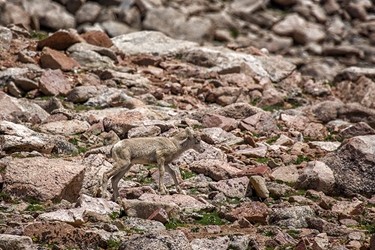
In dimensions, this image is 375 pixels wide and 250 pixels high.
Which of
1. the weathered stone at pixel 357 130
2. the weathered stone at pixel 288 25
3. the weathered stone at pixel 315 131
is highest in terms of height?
the weathered stone at pixel 357 130

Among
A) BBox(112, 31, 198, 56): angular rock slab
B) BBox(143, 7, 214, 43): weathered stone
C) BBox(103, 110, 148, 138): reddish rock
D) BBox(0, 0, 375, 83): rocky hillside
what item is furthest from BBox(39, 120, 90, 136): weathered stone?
BBox(143, 7, 214, 43): weathered stone

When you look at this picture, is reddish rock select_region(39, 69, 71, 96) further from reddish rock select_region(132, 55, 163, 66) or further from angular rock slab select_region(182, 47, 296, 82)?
angular rock slab select_region(182, 47, 296, 82)

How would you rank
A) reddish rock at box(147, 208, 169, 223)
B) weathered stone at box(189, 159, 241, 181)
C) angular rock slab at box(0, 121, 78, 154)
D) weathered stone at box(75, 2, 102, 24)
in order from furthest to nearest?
weathered stone at box(75, 2, 102, 24) < angular rock slab at box(0, 121, 78, 154) < weathered stone at box(189, 159, 241, 181) < reddish rock at box(147, 208, 169, 223)

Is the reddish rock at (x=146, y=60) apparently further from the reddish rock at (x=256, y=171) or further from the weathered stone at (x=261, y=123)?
the reddish rock at (x=256, y=171)

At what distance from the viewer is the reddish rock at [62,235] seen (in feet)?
42.0

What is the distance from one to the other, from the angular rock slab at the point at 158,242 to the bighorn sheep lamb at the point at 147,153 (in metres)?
3.87

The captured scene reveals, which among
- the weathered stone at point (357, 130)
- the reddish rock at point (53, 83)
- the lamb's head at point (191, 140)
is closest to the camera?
the lamb's head at point (191, 140)

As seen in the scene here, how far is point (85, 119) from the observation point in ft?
79.2

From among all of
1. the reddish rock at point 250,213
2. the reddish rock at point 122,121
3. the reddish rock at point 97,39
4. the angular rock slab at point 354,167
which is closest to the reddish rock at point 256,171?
the angular rock slab at point 354,167

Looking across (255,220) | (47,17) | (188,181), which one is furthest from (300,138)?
(47,17)

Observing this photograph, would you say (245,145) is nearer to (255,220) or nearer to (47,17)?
(255,220)

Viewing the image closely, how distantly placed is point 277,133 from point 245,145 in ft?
8.09

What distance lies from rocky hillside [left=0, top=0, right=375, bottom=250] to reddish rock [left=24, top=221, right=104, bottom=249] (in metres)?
0.02

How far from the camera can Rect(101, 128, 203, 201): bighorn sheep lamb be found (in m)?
16.6
